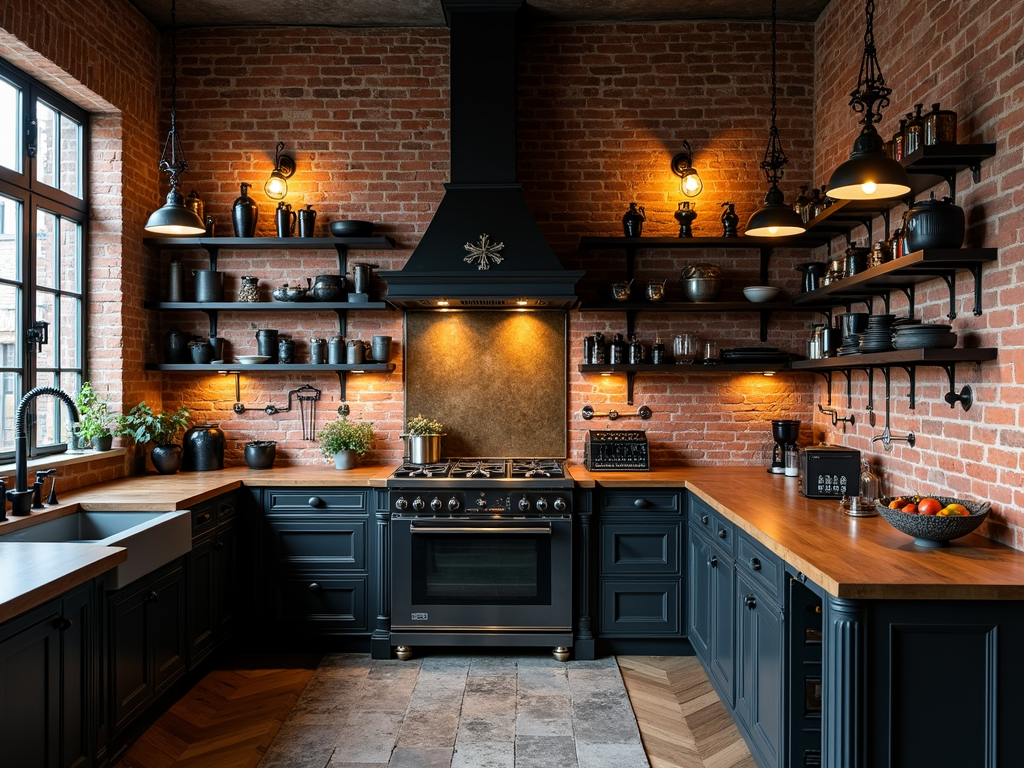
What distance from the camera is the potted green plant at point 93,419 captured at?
3.95 meters

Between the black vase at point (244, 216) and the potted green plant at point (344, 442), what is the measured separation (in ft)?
4.30

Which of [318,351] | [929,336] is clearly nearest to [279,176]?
[318,351]

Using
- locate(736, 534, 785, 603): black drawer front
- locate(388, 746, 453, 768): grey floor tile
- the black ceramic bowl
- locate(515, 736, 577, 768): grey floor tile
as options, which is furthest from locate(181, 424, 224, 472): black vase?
locate(736, 534, 785, 603): black drawer front

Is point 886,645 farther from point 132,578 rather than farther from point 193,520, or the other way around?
point 193,520

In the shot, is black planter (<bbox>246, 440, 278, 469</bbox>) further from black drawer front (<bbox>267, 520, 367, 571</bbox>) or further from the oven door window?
the oven door window

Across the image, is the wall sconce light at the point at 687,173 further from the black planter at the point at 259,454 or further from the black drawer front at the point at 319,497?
the black planter at the point at 259,454

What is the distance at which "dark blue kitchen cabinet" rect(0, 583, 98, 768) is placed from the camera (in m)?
2.11

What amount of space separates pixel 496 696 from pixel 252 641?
1.52m

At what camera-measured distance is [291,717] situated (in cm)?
335

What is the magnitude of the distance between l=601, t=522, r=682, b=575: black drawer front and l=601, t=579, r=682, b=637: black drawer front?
0.08 metres

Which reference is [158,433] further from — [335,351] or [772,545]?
[772,545]

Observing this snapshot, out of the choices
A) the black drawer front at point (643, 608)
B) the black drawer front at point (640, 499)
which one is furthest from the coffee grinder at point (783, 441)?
the black drawer front at point (643, 608)

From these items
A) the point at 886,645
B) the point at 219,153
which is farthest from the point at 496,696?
the point at 219,153

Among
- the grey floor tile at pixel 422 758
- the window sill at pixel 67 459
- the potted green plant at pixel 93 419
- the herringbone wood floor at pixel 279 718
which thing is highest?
the potted green plant at pixel 93 419
